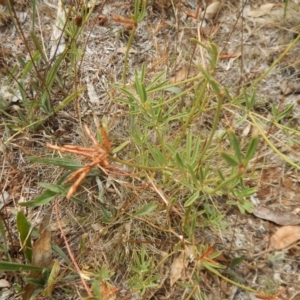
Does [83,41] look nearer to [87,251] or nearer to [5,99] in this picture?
[5,99]

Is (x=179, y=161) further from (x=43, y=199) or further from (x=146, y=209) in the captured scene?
(x=43, y=199)

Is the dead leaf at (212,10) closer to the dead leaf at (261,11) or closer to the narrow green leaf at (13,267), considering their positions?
the dead leaf at (261,11)

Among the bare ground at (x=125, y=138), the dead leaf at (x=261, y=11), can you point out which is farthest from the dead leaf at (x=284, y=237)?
the dead leaf at (x=261, y=11)

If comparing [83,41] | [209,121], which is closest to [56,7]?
[83,41]

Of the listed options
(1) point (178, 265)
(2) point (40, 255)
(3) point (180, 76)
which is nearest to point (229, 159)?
(1) point (178, 265)

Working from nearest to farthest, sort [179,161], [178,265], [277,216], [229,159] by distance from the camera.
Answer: [229,159] < [179,161] < [178,265] < [277,216]

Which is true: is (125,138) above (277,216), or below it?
above

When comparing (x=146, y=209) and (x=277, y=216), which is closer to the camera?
(x=146, y=209)

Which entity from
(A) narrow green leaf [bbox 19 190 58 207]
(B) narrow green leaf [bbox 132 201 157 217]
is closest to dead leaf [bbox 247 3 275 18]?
(B) narrow green leaf [bbox 132 201 157 217]
